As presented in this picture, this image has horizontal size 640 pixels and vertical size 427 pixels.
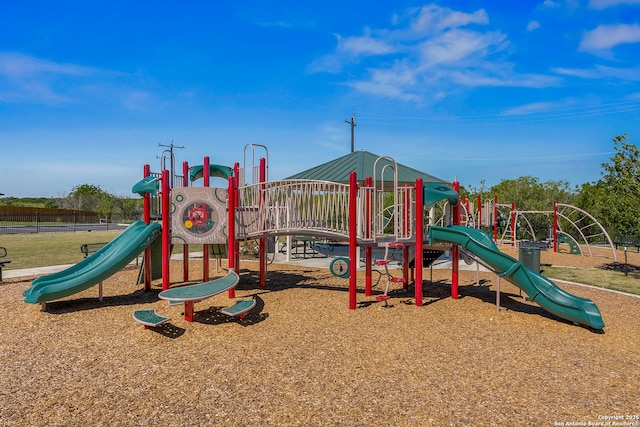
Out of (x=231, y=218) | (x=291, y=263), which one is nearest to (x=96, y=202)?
(x=291, y=263)

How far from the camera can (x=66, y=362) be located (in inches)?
234

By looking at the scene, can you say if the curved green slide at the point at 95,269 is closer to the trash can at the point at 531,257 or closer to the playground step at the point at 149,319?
the playground step at the point at 149,319

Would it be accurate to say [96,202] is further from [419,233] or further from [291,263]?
[419,233]

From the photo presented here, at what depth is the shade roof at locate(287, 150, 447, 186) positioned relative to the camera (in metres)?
16.8

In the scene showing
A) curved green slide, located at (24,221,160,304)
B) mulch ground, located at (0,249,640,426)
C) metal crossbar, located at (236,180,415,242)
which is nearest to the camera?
mulch ground, located at (0,249,640,426)

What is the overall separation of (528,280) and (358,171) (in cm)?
953

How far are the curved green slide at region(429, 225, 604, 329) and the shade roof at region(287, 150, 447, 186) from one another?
7.64 metres

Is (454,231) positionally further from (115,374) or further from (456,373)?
(115,374)

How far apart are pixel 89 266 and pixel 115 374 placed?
4530 mm

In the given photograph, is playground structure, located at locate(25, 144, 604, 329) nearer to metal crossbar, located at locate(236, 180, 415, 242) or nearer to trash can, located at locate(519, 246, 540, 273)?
metal crossbar, located at locate(236, 180, 415, 242)

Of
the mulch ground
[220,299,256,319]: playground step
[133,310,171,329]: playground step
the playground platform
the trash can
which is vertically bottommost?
the mulch ground

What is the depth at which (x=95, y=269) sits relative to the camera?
8641 mm

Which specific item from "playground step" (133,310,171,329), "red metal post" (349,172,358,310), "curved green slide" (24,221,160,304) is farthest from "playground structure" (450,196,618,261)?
"playground step" (133,310,171,329)

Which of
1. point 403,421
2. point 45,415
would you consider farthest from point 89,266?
point 403,421
